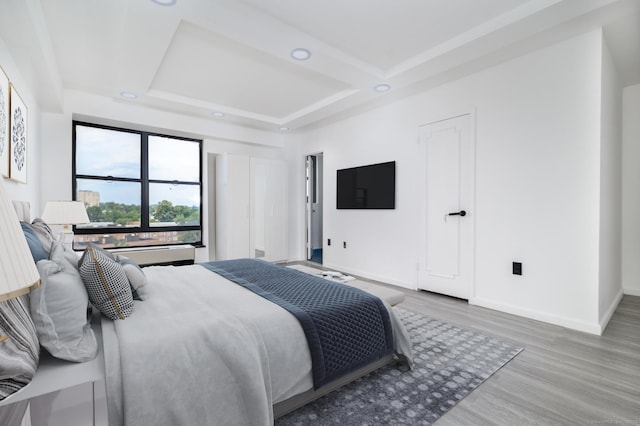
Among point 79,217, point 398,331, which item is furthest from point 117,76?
point 398,331

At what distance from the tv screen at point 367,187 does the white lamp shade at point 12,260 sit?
403cm

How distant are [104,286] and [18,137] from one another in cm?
198

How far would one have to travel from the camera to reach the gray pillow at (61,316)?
1.16 metres

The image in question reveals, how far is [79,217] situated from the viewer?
317 cm

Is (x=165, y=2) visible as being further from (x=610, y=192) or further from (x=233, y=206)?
(x=610, y=192)

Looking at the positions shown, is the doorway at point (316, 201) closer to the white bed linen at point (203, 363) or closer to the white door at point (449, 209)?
the white door at point (449, 209)

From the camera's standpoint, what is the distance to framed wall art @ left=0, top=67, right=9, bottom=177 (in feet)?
6.54

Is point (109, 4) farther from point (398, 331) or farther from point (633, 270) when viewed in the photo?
point (633, 270)

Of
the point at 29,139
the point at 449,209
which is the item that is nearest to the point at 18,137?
the point at 29,139

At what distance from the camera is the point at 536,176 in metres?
2.95

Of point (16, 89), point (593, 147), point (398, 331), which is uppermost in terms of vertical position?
point (16, 89)

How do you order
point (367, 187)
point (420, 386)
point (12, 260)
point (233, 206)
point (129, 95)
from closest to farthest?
point (12, 260) → point (420, 386) → point (129, 95) → point (367, 187) → point (233, 206)

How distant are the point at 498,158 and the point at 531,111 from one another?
1.67 ft

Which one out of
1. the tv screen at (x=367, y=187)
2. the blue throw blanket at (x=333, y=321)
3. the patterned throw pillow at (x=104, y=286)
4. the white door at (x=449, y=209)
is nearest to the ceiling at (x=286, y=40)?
the white door at (x=449, y=209)
